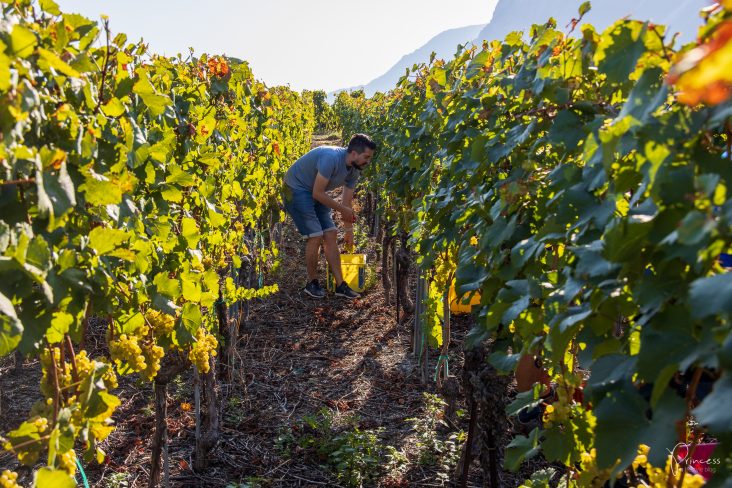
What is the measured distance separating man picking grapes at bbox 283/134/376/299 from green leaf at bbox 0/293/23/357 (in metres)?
4.71

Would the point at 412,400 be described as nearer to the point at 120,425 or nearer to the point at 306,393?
the point at 306,393

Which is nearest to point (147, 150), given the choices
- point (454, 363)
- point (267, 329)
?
point (454, 363)

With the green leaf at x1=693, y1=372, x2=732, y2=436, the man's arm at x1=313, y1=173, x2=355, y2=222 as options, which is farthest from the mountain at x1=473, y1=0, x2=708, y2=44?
the green leaf at x1=693, y1=372, x2=732, y2=436

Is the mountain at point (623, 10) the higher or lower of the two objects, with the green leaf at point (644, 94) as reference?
higher

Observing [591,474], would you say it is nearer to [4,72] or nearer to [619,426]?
[619,426]

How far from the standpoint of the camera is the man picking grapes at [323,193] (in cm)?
576

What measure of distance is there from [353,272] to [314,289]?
0.46 meters

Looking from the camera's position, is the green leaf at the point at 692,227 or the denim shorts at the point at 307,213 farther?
the denim shorts at the point at 307,213

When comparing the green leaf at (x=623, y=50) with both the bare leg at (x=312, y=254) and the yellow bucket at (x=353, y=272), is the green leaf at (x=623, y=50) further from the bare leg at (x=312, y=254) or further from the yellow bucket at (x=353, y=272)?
the yellow bucket at (x=353, y=272)

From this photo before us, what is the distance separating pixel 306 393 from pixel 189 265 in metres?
2.08

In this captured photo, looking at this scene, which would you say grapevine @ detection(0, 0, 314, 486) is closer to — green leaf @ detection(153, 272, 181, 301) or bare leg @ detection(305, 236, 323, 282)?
green leaf @ detection(153, 272, 181, 301)

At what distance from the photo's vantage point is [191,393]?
4062mm

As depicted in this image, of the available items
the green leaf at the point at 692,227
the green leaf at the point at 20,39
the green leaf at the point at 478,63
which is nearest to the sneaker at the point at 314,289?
the green leaf at the point at 478,63

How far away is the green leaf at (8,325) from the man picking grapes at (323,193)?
471cm
